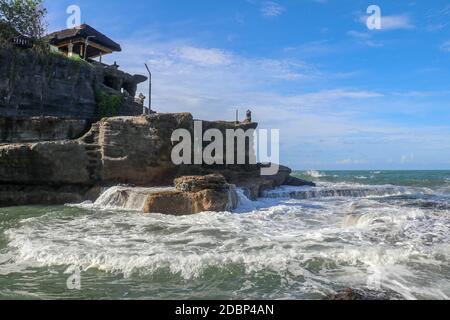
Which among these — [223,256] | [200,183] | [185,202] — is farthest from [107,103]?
[223,256]

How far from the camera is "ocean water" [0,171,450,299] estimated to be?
16.1 ft

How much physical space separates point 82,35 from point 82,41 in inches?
18.6

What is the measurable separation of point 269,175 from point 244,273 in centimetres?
1577

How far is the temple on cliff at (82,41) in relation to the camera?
2714 cm

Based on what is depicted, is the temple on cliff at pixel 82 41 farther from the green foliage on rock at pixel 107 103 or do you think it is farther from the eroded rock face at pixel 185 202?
the eroded rock face at pixel 185 202

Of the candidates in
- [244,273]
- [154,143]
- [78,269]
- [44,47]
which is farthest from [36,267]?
[44,47]

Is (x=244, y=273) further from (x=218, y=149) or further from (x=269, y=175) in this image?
(x=269, y=175)

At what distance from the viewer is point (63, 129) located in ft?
52.7

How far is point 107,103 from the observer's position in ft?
78.6

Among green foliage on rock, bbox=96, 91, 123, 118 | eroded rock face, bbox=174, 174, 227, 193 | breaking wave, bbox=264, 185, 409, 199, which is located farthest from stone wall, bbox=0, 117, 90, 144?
breaking wave, bbox=264, 185, 409, 199

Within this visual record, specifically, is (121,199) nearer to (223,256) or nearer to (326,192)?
(223,256)

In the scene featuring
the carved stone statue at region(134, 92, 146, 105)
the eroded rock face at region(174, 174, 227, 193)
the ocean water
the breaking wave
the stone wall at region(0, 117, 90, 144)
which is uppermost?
the carved stone statue at region(134, 92, 146, 105)

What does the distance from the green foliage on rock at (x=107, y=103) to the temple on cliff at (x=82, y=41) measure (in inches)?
197

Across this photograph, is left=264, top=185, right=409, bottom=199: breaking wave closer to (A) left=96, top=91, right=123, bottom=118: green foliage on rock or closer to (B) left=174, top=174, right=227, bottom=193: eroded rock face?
(B) left=174, top=174, right=227, bottom=193: eroded rock face
